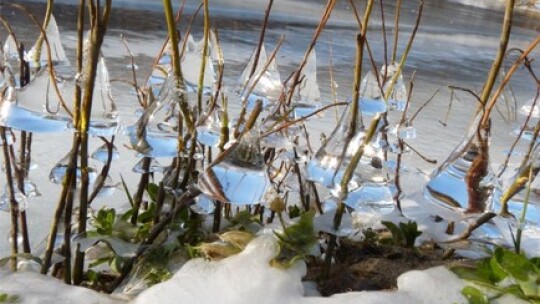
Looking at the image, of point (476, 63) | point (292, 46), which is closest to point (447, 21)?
point (476, 63)

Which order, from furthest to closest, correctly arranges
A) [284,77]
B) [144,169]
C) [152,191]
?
[284,77] → [152,191] → [144,169]

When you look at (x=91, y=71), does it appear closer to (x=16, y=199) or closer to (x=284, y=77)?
(x=16, y=199)

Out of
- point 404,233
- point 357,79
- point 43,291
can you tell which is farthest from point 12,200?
point 404,233

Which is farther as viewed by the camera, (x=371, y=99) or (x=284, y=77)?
(x=284, y=77)

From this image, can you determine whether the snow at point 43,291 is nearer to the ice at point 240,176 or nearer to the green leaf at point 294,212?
the ice at point 240,176

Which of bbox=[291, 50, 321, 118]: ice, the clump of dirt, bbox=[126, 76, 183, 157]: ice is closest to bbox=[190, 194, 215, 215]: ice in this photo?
bbox=[126, 76, 183, 157]: ice

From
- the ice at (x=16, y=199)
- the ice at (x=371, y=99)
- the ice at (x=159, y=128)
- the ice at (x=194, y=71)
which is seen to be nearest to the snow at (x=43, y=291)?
the ice at (x=16, y=199)
